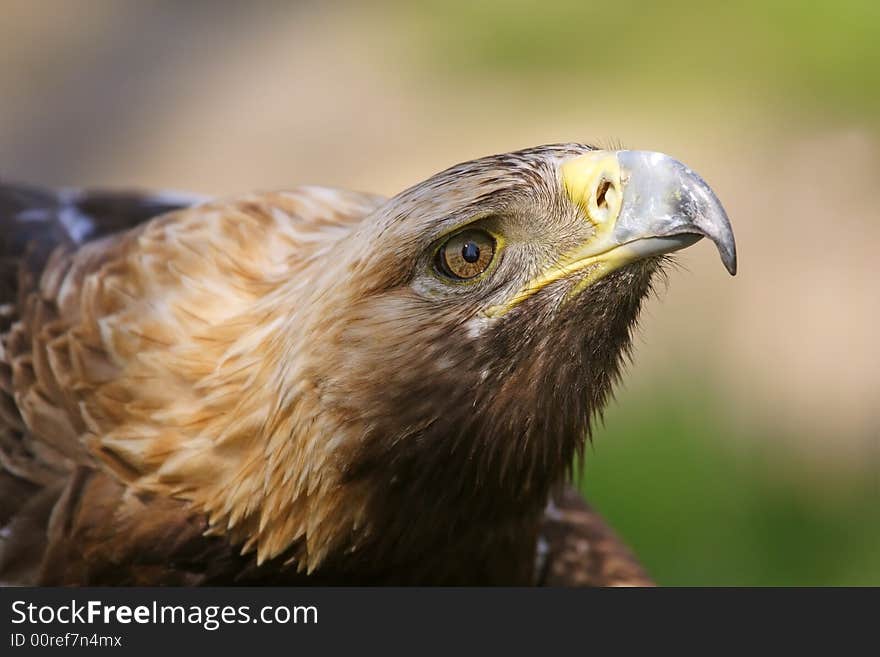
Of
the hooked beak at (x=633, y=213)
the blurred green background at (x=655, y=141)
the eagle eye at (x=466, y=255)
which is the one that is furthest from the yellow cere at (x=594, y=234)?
the blurred green background at (x=655, y=141)

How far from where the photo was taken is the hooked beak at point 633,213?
106 inches

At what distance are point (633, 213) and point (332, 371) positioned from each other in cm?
80

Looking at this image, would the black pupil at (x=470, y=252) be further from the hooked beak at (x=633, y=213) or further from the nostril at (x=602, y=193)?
the nostril at (x=602, y=193)

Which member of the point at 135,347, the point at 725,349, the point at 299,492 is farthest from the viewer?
the point at 725,349

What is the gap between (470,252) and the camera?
9.31 feet

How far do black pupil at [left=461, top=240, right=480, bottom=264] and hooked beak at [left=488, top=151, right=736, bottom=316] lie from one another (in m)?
0.13

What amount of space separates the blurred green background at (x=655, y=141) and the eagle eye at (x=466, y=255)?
3180mm

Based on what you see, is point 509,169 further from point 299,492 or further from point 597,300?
point 299,492

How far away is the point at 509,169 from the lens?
2.85 m

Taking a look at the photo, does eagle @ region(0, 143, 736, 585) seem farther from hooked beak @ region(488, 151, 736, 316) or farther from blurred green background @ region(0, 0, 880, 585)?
blurred green background @ region(0, 0, 880, 585)

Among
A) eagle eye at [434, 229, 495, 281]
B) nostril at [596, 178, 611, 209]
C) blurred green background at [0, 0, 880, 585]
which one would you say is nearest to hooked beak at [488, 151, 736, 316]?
nostril at [596, 178, 611, 209]

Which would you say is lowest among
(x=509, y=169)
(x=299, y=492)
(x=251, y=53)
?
(x=299, y=492)

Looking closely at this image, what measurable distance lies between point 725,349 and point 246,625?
12.6ft

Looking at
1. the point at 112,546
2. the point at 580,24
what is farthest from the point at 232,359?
the point at 580,24
